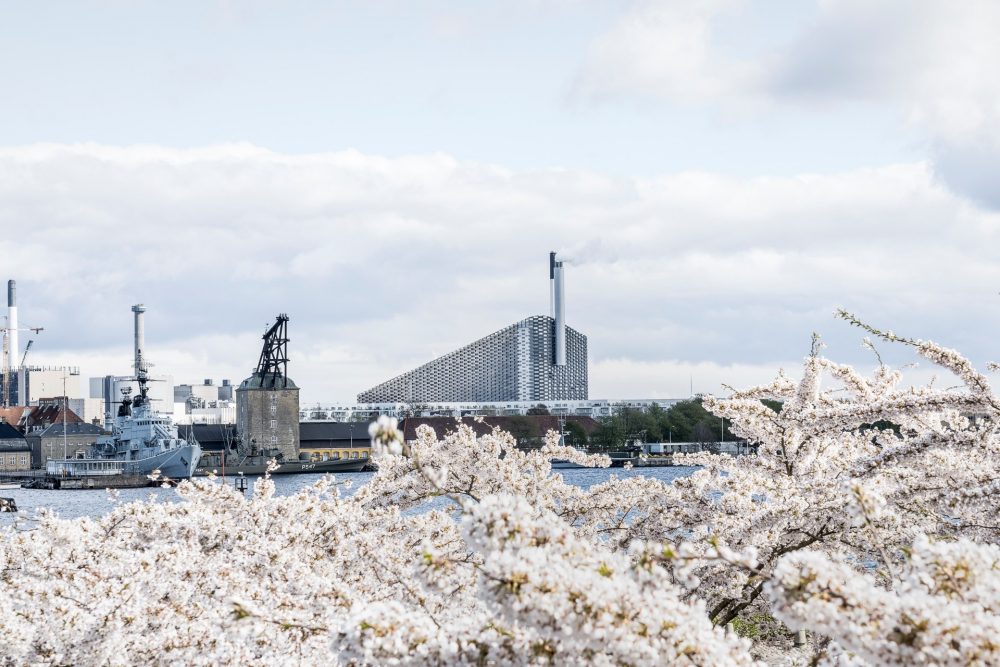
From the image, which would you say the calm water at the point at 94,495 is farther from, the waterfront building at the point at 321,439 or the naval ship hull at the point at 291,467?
the waterfront building at the point at 321,439

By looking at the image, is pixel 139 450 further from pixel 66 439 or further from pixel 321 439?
pixel 321 439

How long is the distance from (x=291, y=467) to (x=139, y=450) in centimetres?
1682

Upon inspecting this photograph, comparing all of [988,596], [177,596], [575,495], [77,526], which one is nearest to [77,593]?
[177,596]

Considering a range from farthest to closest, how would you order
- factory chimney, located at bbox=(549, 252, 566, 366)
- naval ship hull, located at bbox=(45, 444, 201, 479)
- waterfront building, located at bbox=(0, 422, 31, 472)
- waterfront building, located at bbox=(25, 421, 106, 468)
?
1. factory chimney, located at bbox=(549, 252, 566, 366)
2. waterfront building, located at bbox=(0, 422, 31, 472)
3. waterfront building, located at bbox=(25, 421, 106, 468)
4. naval ship hull, located at bbox=(45, 444, 201, 479)

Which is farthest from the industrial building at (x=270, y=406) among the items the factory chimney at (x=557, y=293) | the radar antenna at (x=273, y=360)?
the factory chimney at (x=557, y=293)

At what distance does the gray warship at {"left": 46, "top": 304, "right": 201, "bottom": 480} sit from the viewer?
100250mm

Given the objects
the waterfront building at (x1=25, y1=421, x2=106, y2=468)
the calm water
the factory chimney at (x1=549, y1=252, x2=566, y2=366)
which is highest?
the factory chimney at (x1=549, y1=252, x2=566, y2=366)

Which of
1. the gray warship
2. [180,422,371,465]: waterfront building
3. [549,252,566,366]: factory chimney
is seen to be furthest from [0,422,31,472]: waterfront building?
[549,252,566,366]: factory chimney

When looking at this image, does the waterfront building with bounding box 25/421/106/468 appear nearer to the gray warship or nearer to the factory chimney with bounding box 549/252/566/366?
the gray warship

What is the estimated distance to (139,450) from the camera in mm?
103500

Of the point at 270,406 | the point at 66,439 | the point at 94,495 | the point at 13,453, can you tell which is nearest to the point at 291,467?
the point at 270,406

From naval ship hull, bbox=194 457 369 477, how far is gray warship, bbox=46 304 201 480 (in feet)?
22.6

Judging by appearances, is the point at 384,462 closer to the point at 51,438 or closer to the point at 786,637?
the point at 786,637

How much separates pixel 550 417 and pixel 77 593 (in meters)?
129
